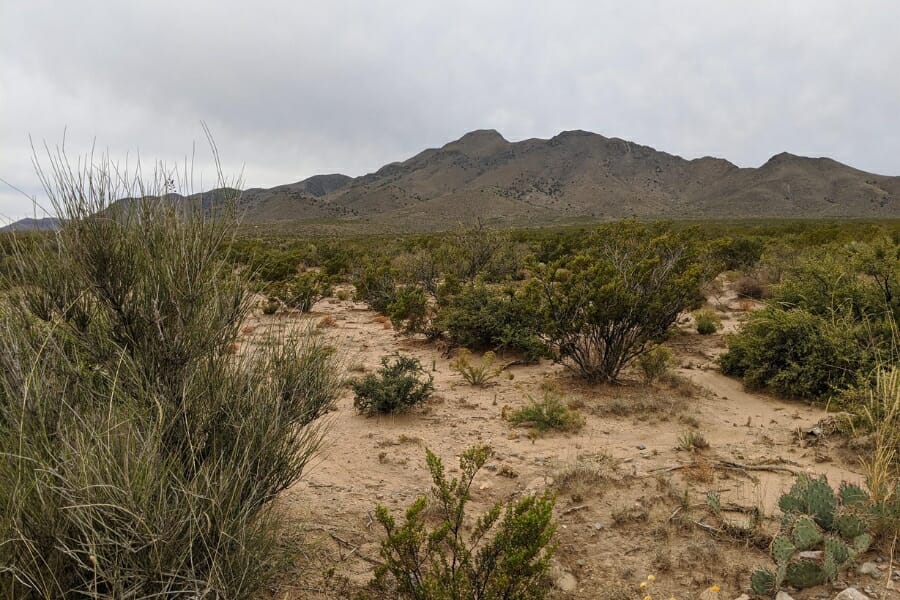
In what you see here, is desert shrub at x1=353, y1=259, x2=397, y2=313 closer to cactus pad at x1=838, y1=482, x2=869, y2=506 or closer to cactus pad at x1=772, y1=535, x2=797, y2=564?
cactus pad at x1=838, y1=482, x2=869, y2=506

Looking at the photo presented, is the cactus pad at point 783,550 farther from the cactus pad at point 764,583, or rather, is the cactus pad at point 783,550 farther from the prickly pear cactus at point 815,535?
the cactus pad at point 764,583

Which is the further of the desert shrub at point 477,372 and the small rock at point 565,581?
the desert shrub at point 477,372

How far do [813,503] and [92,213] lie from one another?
4.68m

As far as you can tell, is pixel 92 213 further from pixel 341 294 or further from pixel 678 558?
pixel 341 294

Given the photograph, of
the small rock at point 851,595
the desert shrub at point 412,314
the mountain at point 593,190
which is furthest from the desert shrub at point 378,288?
the mountain at point 593,190

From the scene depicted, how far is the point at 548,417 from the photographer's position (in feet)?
18.8

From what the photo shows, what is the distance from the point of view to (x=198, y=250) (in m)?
2.86

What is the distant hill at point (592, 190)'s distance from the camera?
8769cm

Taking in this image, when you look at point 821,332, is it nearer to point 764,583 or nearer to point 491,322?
point 491,322

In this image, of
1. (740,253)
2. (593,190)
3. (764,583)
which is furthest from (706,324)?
(593,190)

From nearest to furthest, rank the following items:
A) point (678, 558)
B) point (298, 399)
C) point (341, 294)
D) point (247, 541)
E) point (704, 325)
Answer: point (247, 541), point (678, 558), point (298, 399), point (704, 325), point (341, 294)

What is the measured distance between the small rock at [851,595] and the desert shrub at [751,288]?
1265 centimetres

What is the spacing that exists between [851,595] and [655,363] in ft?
15.8

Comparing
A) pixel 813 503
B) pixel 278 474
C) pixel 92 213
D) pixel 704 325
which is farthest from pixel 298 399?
pixel 704 325
